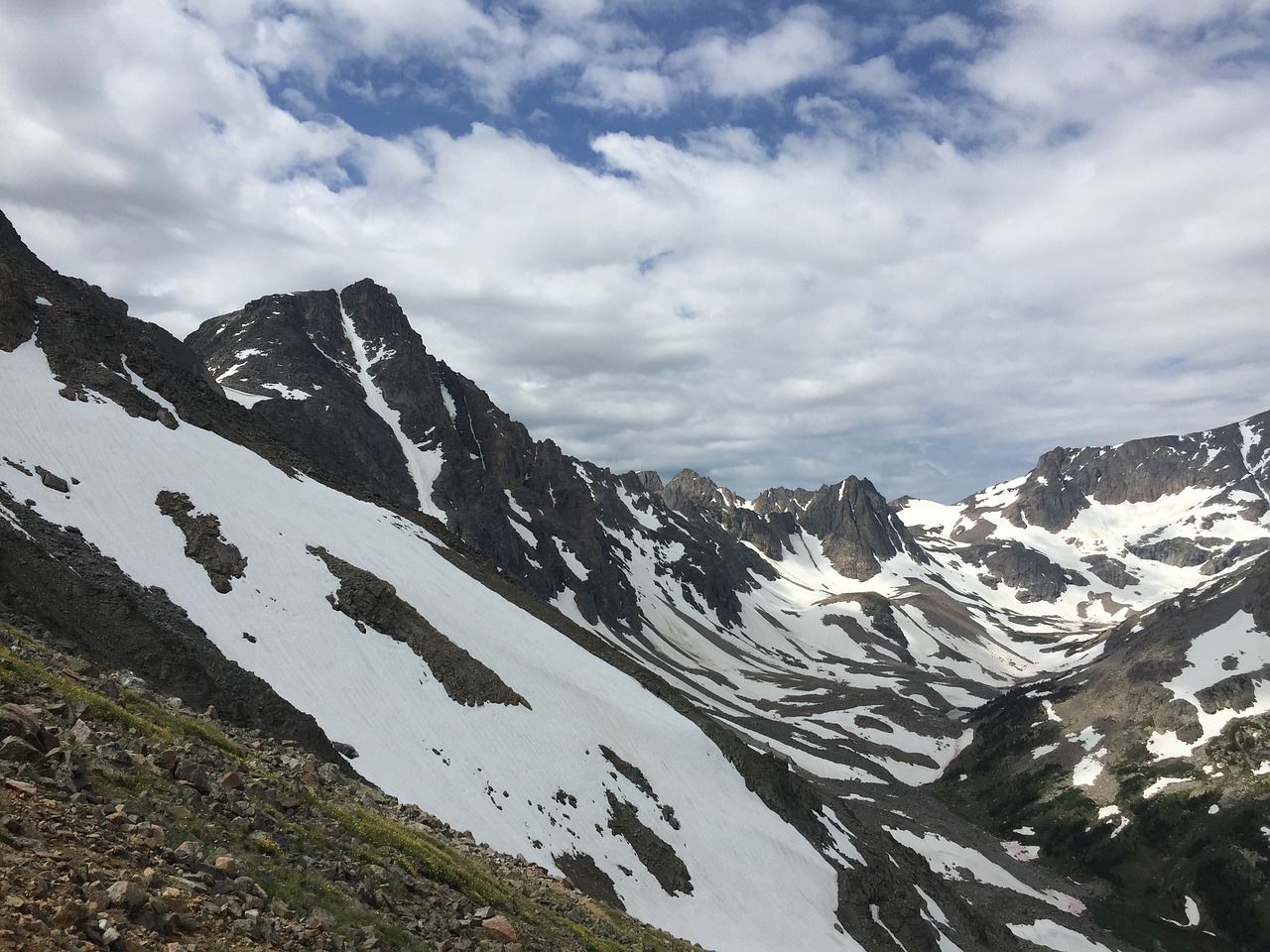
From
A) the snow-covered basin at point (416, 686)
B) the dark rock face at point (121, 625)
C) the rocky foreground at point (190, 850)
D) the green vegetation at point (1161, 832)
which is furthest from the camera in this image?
the green vegetation at point (1161, 832)

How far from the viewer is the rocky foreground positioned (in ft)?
33.7

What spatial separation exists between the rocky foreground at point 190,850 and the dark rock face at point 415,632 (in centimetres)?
2769

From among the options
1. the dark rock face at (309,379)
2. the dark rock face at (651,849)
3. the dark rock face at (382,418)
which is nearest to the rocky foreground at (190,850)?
the dark rock face at (651,849)

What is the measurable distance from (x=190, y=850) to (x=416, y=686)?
38.6 metres

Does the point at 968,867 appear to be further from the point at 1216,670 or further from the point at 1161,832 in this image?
the point at 1216,670

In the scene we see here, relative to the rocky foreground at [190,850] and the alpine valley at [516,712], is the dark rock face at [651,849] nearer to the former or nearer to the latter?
the alpine valley at [516,712]

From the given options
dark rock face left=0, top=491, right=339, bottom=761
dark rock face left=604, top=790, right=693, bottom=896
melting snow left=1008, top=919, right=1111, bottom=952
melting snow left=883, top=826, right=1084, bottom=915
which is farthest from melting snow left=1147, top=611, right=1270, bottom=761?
dark rock face left=0, top=491, right=339, bottom=761

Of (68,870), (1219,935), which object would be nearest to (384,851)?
(68,870)

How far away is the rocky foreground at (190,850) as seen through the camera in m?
10.3

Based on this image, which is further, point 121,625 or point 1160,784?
point 1160,784

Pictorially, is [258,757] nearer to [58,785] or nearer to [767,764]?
[58,785]

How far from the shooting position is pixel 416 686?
164 ft

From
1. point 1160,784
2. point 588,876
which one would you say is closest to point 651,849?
point 588,876

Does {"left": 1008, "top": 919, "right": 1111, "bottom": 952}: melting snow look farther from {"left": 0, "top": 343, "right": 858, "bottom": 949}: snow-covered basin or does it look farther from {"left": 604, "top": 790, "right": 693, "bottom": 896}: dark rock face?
{"left": 604, "top": 790, "right": 693, "bottom": 896}: dark rock face
